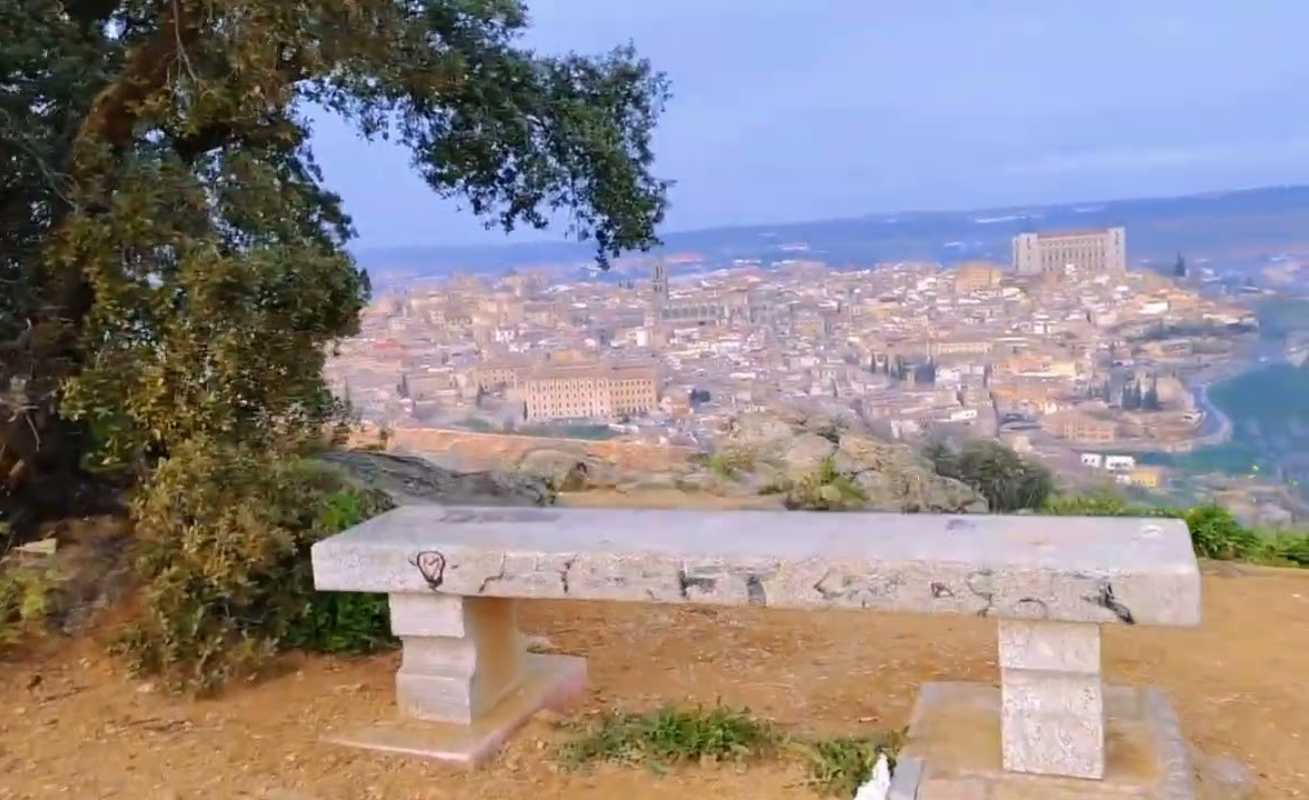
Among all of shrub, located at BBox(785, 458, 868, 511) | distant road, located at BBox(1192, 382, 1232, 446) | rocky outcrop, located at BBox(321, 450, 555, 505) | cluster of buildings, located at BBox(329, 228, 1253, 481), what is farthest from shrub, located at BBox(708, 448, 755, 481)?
distant road, located at BBox(1192, 382, 1232, 446)

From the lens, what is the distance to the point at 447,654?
14.4 feet

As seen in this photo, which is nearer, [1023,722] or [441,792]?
[1023,722]

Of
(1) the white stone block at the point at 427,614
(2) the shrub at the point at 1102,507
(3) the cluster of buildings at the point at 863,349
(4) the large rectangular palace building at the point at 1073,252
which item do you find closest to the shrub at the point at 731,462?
(3) the cluster of buildings at the point at 863,349

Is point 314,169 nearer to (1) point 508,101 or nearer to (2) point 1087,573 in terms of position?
(1) point 508,101

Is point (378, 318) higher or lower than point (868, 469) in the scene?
higher

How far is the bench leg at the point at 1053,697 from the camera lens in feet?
11.7

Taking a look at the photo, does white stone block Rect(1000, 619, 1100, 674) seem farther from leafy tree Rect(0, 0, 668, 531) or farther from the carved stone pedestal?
leafy tree Rect(0, 0, 668, 531)

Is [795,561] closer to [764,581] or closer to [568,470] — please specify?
[764,581]

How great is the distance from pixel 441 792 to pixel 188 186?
270cm

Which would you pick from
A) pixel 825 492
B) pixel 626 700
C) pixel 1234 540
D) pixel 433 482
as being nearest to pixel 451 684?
pixel 626 700

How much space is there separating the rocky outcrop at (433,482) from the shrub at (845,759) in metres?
4.79

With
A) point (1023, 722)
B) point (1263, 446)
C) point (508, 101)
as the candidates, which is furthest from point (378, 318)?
point (1263, 446)

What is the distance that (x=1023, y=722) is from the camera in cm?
364

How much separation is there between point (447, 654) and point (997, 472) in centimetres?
994
